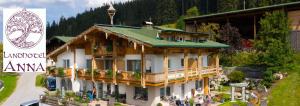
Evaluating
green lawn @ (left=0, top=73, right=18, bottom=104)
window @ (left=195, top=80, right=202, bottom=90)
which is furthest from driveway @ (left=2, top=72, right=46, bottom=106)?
window @ (left=195, top=80, right=202, bottom=90)

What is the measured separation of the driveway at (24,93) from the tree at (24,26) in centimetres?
3513

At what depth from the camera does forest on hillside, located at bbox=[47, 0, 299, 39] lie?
96.6m

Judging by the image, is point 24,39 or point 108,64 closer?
point 24,39

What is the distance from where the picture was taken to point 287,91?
3253 cm

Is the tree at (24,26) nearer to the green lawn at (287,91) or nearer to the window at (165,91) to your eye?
the green lawn at (287,91)

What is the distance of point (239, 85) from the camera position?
33.6 m

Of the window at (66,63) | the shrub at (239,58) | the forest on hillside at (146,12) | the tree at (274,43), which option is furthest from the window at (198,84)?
the forest on hillside at (146,12)

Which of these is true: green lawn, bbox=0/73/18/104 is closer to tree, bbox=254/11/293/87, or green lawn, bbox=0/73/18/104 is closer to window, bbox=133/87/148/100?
window, bbox=133/87/148/100

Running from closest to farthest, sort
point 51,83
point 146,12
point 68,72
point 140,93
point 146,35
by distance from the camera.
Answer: point 140,93 < point 146,35 < point 68,72 < point 51,83 < point 146,12

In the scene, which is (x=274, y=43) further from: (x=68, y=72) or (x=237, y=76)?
(x=68, y=72)

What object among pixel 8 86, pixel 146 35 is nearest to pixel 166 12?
pixel 8 86

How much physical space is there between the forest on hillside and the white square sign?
74997 millimetres

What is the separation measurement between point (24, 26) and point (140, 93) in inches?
1001

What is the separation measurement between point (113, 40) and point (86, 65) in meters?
6.40
